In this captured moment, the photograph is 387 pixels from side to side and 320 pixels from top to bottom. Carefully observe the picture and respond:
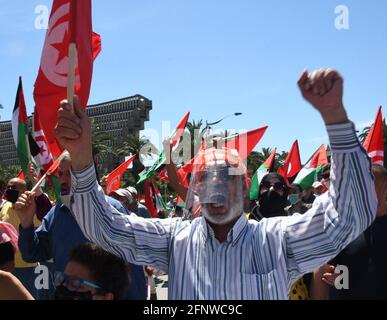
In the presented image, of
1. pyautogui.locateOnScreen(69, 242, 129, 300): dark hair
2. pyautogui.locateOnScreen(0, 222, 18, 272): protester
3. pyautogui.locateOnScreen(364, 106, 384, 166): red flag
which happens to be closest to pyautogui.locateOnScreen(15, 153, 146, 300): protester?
pyautogui.locateOnScreen(0, 222, 18, 272): protester

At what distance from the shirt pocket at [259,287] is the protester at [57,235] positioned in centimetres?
157

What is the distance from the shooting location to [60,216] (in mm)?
3986

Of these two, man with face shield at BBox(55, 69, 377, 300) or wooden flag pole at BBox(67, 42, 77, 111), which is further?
wooden flag pole at BBox(67, 42, 77, 111)

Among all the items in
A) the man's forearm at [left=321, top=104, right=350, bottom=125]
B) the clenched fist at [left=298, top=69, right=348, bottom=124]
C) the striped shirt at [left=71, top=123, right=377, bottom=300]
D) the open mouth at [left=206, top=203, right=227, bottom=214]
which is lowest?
the striped shirt at [left=71, top=123, right=377, bottom=300]

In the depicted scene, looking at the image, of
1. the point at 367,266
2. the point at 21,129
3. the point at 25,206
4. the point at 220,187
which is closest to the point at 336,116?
the point at 220,187

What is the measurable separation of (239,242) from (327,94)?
73 centimetres

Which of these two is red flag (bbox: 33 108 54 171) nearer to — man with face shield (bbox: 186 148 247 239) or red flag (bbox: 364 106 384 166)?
man with face shield (bbox: 186 148 247 239)

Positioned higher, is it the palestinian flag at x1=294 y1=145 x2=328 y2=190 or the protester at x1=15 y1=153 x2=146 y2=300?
the palestinian flag at x1=294 y1=145 x2=328 y2=190

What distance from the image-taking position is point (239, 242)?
7.27 feet

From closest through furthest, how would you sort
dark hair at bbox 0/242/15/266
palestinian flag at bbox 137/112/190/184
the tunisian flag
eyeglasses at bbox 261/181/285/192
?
the tunisian flag
dark hair at bbox 0/242/15/266
eyeglasses at bbox 261/181/285/192
palestinian flag at bbox 137/112/190/184

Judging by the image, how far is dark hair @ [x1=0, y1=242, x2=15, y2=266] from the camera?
3418 mm

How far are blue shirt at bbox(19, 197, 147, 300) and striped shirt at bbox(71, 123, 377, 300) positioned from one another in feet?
4.59
